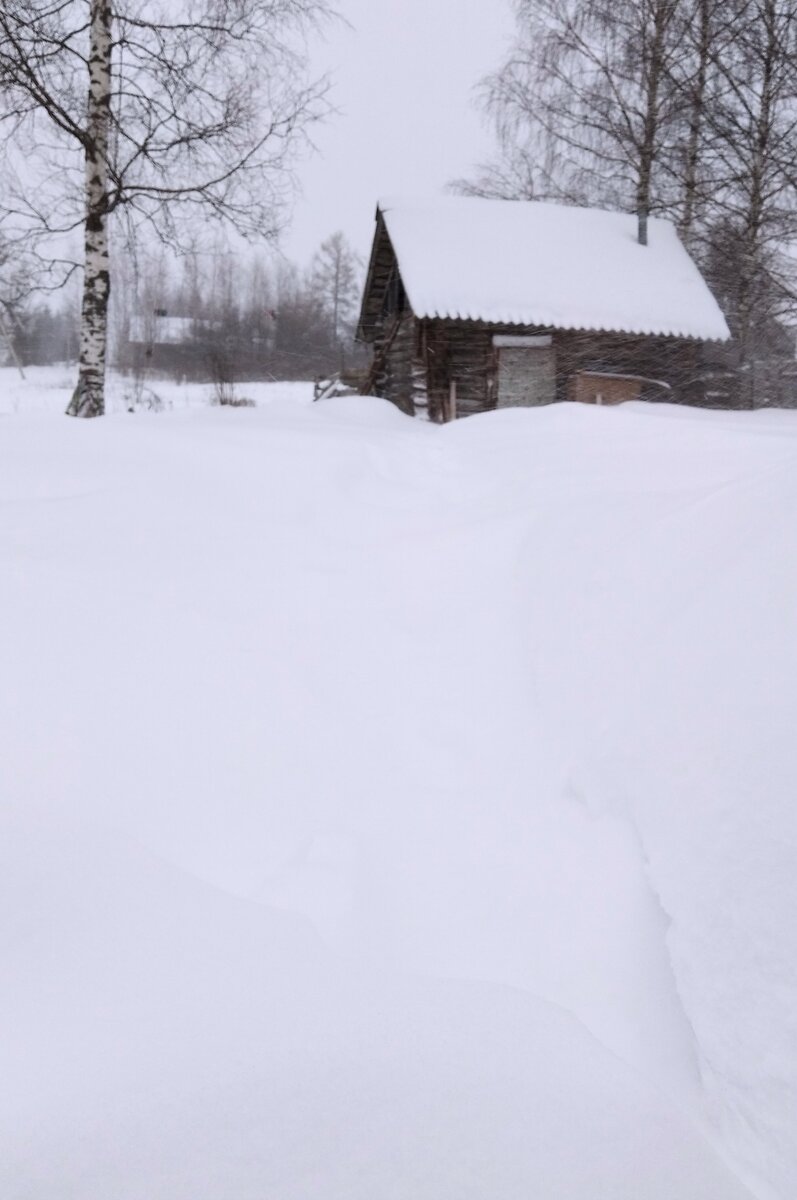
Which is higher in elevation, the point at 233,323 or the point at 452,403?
the point at 233,323

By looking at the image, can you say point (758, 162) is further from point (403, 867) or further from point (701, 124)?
point (403, 867)

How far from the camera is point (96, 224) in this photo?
25.2ft

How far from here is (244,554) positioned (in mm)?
3234

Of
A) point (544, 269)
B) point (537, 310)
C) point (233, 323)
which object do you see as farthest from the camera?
point (233, 323)

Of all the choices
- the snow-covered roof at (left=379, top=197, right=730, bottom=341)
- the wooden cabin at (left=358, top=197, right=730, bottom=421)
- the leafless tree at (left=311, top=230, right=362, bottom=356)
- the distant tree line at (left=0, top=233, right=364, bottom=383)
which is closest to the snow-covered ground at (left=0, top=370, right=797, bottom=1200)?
the snow-covered roof at (left=379, top=197, right=730, bottom=341)

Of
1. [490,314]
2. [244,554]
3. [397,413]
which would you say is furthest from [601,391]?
[244,554]

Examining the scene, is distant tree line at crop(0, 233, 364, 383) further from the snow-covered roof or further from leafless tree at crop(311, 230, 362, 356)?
the snow-covered roof

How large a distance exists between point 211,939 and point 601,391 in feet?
42.1

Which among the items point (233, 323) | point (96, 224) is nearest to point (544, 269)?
point (96, 224)

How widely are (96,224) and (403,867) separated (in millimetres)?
7970

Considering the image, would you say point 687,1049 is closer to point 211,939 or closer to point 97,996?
point 211,939

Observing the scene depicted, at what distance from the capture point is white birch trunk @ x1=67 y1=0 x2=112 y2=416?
7.40 metres

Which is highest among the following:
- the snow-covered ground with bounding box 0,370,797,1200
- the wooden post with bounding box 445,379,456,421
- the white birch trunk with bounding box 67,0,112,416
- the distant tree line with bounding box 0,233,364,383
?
the distant tree line with bounding box 0,233,364,383

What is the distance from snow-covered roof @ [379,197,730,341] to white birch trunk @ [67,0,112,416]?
501 centimetres
